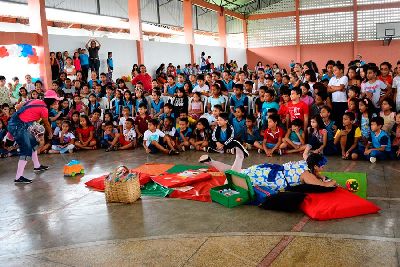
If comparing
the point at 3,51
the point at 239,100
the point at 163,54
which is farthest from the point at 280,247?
the point at 163,54

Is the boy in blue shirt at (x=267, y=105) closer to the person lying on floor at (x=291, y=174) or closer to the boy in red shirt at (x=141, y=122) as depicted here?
the boy in red shirt at (x=141, y=122)

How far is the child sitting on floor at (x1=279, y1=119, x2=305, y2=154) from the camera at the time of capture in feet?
23.9

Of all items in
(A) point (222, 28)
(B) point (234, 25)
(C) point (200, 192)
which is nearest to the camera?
(C) point (200, 192)

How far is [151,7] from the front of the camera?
18594 mm

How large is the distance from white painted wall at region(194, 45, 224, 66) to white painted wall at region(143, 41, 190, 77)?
1010 millimetres

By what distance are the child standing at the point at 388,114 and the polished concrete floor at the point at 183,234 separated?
1343 millimetres

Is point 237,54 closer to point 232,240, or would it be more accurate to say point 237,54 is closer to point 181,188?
point 181,188

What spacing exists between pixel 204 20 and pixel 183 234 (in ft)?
70.1

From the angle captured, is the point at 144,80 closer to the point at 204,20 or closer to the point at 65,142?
the point at 65,142

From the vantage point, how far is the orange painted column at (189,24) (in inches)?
739

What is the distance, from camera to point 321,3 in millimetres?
23781

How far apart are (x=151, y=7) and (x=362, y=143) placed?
14137 millimetres

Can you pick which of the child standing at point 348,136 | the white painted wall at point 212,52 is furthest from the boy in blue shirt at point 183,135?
the white painted wall at point 212,52

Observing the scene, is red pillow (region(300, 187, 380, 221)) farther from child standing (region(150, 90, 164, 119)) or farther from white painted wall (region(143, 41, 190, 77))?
white painted wall (region(143, 41, 190, 77))
